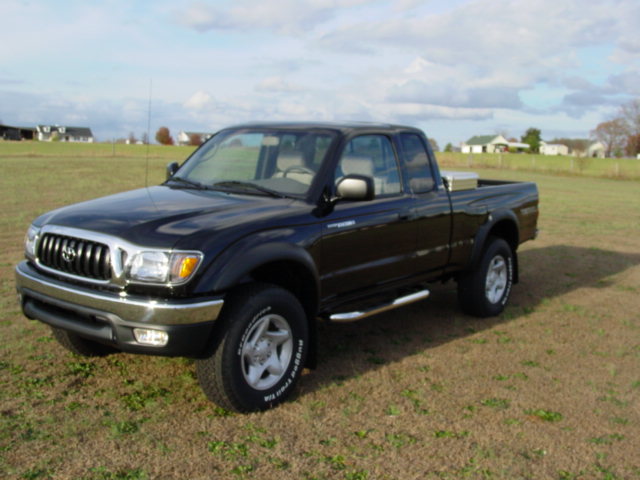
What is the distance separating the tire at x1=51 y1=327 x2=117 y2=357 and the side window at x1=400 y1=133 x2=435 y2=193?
291 cm

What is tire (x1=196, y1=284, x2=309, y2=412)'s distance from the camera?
4.16 meters

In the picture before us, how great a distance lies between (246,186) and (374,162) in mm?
1144

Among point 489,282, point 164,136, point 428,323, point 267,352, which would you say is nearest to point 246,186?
point 267,352

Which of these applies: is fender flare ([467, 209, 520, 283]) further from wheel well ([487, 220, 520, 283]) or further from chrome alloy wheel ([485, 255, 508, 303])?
chrome alloy wheel ([485, 255, 508, 303])

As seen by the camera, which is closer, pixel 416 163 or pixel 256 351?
pixel 256 351

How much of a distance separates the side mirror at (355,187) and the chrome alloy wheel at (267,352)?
1034mm

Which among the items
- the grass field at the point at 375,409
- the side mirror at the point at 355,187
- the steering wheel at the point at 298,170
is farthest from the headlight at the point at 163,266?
the steering wheel at the point at 298,170

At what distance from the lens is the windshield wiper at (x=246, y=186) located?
505cm

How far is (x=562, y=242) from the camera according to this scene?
1266 centimetres

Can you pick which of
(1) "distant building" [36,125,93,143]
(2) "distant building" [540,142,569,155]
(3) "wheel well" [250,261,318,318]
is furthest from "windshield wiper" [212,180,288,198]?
(2) "distant building" [540,142,569,155]

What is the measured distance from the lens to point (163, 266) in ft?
13.1

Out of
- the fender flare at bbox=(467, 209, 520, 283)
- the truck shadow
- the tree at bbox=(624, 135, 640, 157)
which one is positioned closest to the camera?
the truck shadow

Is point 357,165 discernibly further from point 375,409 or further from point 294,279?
point 375,409

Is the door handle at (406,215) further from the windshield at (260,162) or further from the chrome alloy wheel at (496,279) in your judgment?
the chrome alloy wheel at (496,279)
